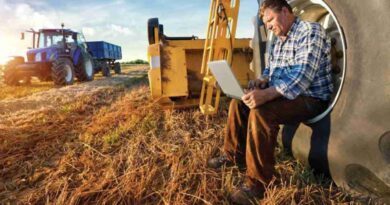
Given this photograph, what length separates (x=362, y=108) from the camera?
1.79 meters

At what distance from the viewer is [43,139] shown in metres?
3.74

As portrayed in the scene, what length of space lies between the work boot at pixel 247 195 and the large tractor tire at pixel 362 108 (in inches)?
16.5

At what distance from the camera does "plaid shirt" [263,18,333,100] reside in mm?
2062

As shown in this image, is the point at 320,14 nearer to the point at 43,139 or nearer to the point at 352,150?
the point at 352,150

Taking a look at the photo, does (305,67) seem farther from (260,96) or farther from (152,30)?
(152,30)

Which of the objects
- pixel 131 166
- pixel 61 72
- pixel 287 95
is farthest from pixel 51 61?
pixel 287 95

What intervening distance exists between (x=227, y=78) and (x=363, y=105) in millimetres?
858

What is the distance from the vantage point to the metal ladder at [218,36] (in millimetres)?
4109

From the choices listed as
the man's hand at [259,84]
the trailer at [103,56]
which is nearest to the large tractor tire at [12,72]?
the trailer at [103,56]

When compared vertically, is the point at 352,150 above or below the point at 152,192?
above

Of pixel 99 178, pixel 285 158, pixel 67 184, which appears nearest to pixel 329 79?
pixel 285 158

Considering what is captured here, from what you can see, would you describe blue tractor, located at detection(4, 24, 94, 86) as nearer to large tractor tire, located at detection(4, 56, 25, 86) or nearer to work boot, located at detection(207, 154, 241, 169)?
large tractor tire, located at detection(4, 56, 25, 86)

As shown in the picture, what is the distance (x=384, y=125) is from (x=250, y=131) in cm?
74

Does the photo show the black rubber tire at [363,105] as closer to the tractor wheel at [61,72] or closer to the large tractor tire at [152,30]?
the large tractor tire at [152,30]
